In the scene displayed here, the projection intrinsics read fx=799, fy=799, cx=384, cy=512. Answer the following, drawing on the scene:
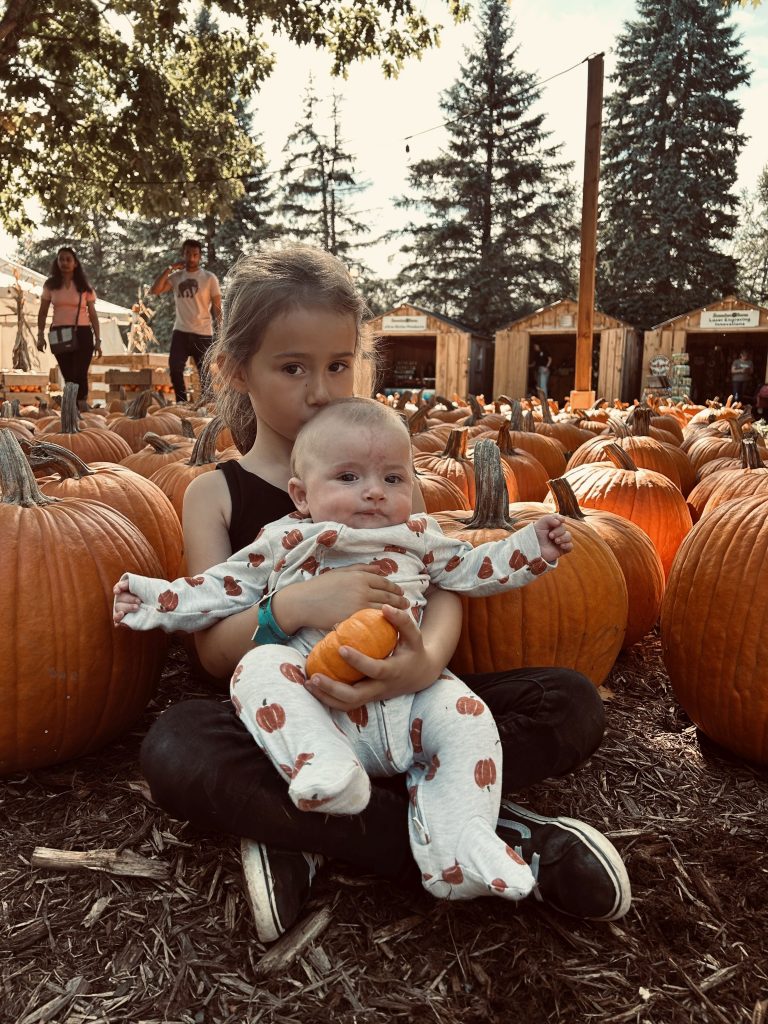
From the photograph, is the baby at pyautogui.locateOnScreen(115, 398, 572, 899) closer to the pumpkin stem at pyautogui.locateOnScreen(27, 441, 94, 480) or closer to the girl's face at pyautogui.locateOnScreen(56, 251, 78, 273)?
the pumpkin stem at pyautogui.locateOnScreen(27, 441, 94, 480)

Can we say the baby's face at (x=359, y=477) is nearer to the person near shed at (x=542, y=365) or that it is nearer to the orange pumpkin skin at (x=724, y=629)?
the orange pumpkin skin at (x=724, y=629)

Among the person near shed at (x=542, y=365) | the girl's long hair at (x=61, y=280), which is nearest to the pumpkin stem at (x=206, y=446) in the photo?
the girl's long hair at (x=61, y=280)

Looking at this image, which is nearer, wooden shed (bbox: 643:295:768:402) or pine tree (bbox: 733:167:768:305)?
wooden shed (bbox: 643:295:768:402)

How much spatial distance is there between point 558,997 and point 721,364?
25859 mm

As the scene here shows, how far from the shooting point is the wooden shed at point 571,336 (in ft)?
72.3

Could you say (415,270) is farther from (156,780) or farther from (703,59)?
(156,780)

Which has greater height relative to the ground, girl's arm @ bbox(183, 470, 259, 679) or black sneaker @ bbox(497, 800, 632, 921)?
girl's arm @ bbox(183, 470, 259, 679)

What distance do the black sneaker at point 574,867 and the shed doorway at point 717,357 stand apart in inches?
918

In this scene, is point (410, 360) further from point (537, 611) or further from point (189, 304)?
point (537, 611)

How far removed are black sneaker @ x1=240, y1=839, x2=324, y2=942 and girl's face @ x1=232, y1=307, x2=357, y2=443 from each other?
109 centimetres

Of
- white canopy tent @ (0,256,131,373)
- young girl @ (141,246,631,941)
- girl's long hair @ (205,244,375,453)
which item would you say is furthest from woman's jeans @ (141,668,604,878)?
white canopy tent @ (0,256,131,373)

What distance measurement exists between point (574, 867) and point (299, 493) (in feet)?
3.34

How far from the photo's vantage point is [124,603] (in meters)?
1.82

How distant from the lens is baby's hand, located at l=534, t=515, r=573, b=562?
1902mm
